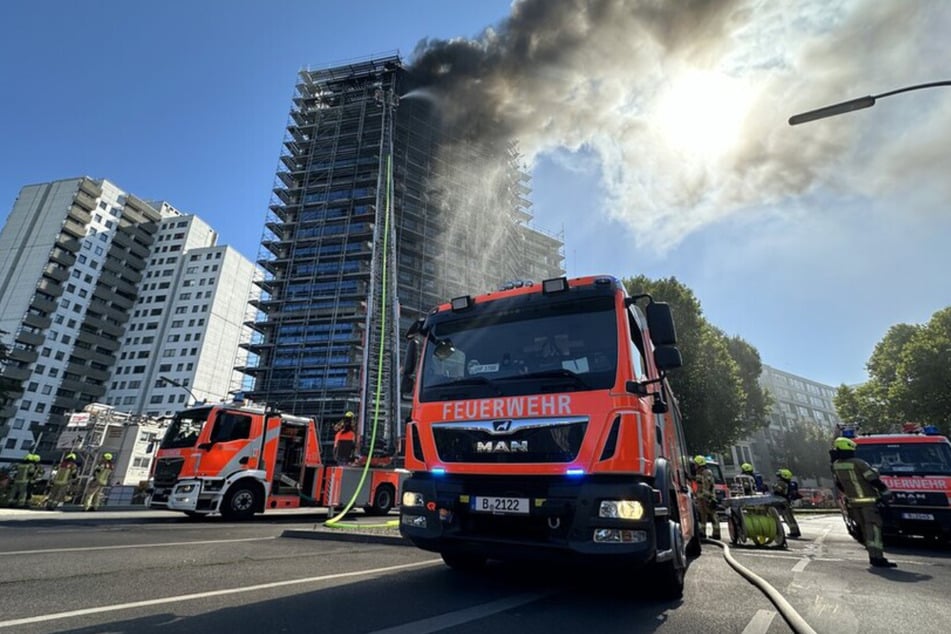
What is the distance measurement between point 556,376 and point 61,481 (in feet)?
54.1

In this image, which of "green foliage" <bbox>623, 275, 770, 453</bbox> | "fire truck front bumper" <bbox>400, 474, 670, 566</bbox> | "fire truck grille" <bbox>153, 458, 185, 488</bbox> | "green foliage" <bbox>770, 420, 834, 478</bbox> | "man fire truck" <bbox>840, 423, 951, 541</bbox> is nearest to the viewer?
"fire truck front bumper" <bbox>400, 474, 670, 566</bbox>

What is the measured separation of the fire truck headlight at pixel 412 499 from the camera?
409 cm

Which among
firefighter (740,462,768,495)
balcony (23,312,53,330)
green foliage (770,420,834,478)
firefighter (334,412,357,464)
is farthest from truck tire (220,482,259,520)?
balcony (23,312,53,330)

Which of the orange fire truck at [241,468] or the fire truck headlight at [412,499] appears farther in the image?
the orange fire truck at [241,468]

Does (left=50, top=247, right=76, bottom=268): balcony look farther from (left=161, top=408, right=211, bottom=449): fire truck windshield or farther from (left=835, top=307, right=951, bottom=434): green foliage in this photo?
(left=835, top=307, right=951, bottom=434): green foliage

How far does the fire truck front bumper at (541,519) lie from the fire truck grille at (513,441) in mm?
181

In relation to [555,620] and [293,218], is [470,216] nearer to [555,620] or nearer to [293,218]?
[293,218]

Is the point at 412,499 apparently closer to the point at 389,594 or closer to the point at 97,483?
the point at 389,594

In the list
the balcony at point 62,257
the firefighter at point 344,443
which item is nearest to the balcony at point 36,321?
the balcony at point 62,257

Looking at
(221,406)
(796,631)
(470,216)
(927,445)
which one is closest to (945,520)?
(927,445)

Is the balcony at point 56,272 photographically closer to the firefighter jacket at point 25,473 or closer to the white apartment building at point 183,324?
the white apartment building at point 183,324

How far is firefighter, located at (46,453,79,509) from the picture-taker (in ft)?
44.6

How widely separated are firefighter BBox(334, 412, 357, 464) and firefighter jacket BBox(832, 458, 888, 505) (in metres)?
11.3

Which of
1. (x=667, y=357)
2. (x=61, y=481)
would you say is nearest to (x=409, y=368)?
(x=667, y=357)
